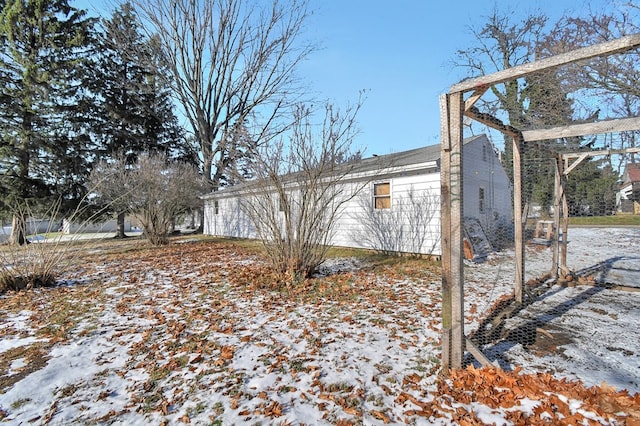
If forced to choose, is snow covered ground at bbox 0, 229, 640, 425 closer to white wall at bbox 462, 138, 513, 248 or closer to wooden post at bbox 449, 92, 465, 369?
wooden post at bbox 449, 92, 465, 369

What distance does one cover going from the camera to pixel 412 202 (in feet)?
26.6

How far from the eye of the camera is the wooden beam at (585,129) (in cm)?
367

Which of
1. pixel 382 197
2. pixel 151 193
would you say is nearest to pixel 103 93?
pixel 151 193

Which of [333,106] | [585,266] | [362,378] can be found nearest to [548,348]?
[362,378]

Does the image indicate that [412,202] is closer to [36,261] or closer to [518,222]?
[518,222]

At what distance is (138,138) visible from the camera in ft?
61.6

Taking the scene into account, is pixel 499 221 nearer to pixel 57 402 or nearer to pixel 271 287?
pixel 271 287

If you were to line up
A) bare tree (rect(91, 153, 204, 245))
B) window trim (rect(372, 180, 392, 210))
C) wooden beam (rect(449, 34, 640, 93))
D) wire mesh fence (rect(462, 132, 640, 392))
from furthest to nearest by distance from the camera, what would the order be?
bare tree (rect(91, 153, 204, 245)) → window trim (rect(372, 180, 392, 210)) → wire mesh fence (rect(462, 132, 640, 392)) → wooden beam (rect(449, 34, 640, 93))

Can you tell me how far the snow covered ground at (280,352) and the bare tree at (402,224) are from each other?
8.46 ft

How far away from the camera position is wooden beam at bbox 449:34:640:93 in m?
1.92

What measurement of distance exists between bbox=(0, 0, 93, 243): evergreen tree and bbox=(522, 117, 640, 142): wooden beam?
18382 mm

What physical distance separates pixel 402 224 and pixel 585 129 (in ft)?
15.5

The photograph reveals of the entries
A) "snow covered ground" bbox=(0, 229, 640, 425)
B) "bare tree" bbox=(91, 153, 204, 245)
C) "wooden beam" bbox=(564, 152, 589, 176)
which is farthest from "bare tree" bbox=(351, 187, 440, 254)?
"bare tree" bbox=(91, 153, 204, 245)

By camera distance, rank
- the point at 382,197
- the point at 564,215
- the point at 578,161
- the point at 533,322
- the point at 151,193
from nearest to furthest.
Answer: the point at 533,322
the point at 578,161
the point at 564,215
the point at 382,197
the point at 151,193
